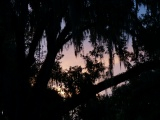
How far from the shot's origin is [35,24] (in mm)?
8977

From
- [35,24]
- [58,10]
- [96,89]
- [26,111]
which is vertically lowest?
[26,111]

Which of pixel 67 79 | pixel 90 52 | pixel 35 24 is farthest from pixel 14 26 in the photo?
pixel 67 79

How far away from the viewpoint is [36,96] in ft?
28.8

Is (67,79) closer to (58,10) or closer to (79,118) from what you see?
(79,118)

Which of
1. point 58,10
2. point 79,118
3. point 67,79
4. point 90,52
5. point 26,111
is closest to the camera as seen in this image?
point 58,10

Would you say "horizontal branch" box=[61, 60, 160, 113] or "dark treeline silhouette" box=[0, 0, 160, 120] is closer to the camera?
Result: "dark treeline silhouette" box=[0, 0, 160, 120]

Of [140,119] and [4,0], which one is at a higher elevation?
[4,0]

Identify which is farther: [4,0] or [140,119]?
[140,119]

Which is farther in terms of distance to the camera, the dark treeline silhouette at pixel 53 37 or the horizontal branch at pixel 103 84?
the horizontal branch at pixel 103 84

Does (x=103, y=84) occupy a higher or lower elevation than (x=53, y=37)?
lower

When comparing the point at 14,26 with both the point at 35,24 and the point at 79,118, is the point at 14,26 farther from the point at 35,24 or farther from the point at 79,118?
the point at 79,118

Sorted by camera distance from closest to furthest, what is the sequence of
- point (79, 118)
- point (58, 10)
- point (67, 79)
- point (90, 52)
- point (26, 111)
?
point (58, 10)
point (26, 111)
point (90, 52)
point (67, 79)
point (79, 118)

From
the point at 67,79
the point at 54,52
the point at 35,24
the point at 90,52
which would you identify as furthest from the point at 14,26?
the point at 67,79

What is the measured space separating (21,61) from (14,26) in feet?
2.80
